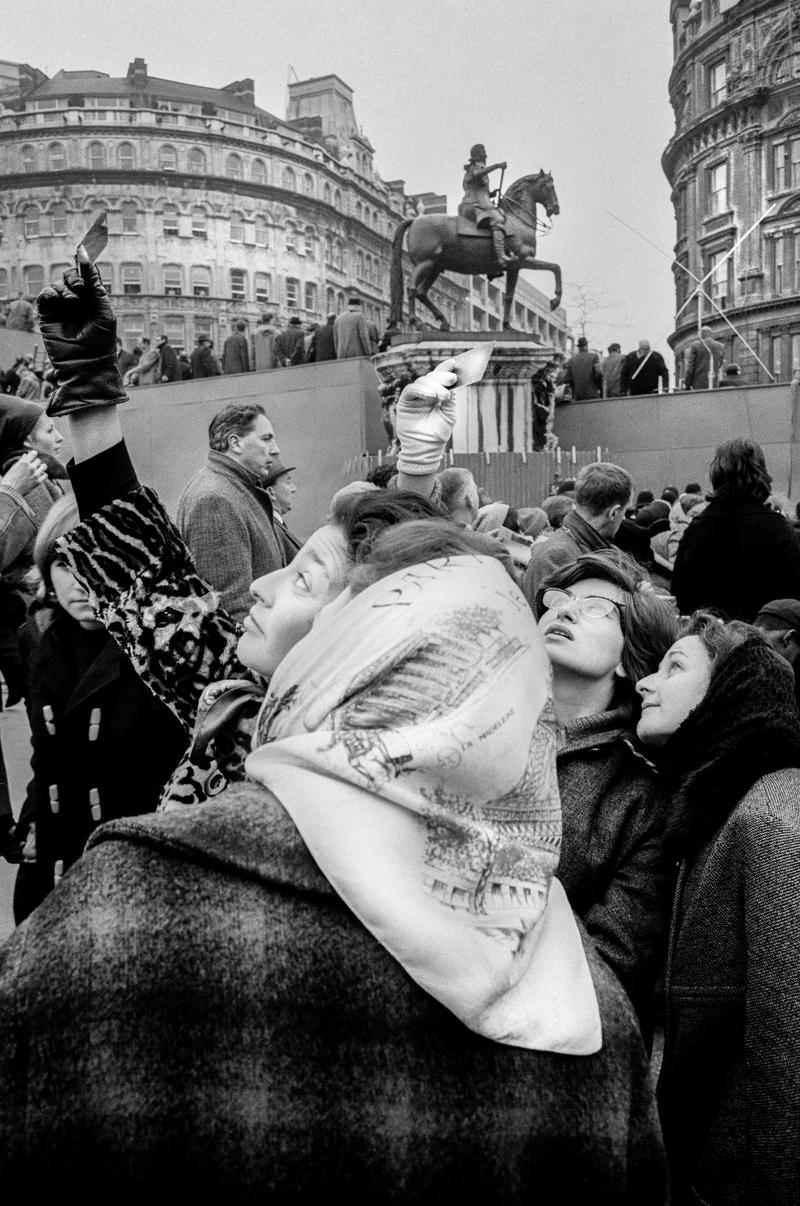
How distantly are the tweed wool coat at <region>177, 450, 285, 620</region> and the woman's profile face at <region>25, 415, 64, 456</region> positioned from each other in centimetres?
49

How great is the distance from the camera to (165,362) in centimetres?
2317

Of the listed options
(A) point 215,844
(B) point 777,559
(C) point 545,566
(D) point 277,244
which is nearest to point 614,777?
(A) point 215,844

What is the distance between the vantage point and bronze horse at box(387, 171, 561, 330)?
1811 cm

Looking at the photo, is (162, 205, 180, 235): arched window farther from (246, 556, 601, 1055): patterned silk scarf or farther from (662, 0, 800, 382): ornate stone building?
(246, 556, 601, 1055): patterned silk scarf

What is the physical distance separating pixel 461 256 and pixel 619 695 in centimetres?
1656

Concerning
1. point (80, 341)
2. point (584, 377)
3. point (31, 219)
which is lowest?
point (80, 341)

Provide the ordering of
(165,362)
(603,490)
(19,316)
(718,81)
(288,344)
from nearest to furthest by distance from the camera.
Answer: (603,490) → (288,344) → (165,362) → (19,316) → (718,81)

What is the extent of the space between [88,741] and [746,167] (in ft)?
135

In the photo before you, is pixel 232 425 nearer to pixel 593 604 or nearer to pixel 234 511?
pixel 234 511

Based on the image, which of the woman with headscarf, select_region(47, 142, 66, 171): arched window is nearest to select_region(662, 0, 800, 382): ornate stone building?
Answer: the woman with headscarf

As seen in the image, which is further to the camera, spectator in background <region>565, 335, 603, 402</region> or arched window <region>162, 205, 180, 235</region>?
arched window <region>162, 205, 180, 235</region>

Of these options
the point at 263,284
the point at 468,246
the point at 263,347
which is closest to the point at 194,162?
the point at 263,284

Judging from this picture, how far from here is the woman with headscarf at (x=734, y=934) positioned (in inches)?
76.9

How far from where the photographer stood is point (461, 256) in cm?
1827
